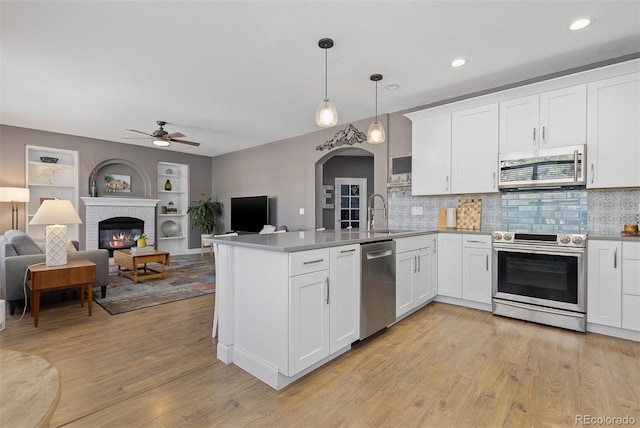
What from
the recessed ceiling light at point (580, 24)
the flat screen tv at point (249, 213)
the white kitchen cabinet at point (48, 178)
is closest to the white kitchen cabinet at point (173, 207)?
the flat screen tv at point (249, 213)

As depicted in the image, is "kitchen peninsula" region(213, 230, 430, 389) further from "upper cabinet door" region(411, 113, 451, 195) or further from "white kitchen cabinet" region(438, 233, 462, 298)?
"upper cabinet door" region(411, 113, 451, 195)

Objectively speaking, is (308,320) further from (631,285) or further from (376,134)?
(631,285)

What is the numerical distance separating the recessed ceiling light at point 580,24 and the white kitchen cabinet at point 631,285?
6.10ft

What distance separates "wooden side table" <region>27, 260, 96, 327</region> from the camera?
299cm

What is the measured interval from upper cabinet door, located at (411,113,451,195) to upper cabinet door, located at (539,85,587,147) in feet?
3.19

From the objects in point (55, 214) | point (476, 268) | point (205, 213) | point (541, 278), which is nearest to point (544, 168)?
point (541, 278)

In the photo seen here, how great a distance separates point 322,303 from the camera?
2.11m

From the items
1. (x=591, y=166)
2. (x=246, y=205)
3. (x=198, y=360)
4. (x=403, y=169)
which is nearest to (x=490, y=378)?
(x=198, y=360)

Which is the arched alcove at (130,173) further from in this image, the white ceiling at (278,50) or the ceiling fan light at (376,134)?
the ceiling fan light at (376,134)

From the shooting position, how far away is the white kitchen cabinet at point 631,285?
8.48 feet

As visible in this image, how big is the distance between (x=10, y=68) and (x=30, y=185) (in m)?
3.56

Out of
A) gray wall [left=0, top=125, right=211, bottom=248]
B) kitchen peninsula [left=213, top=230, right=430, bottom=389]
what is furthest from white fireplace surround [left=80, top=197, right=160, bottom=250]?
kitchen peninsula [left=213, top=230, right=430, bottom=389]

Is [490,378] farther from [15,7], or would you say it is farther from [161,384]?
[15,7]

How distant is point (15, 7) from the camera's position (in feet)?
7.38
